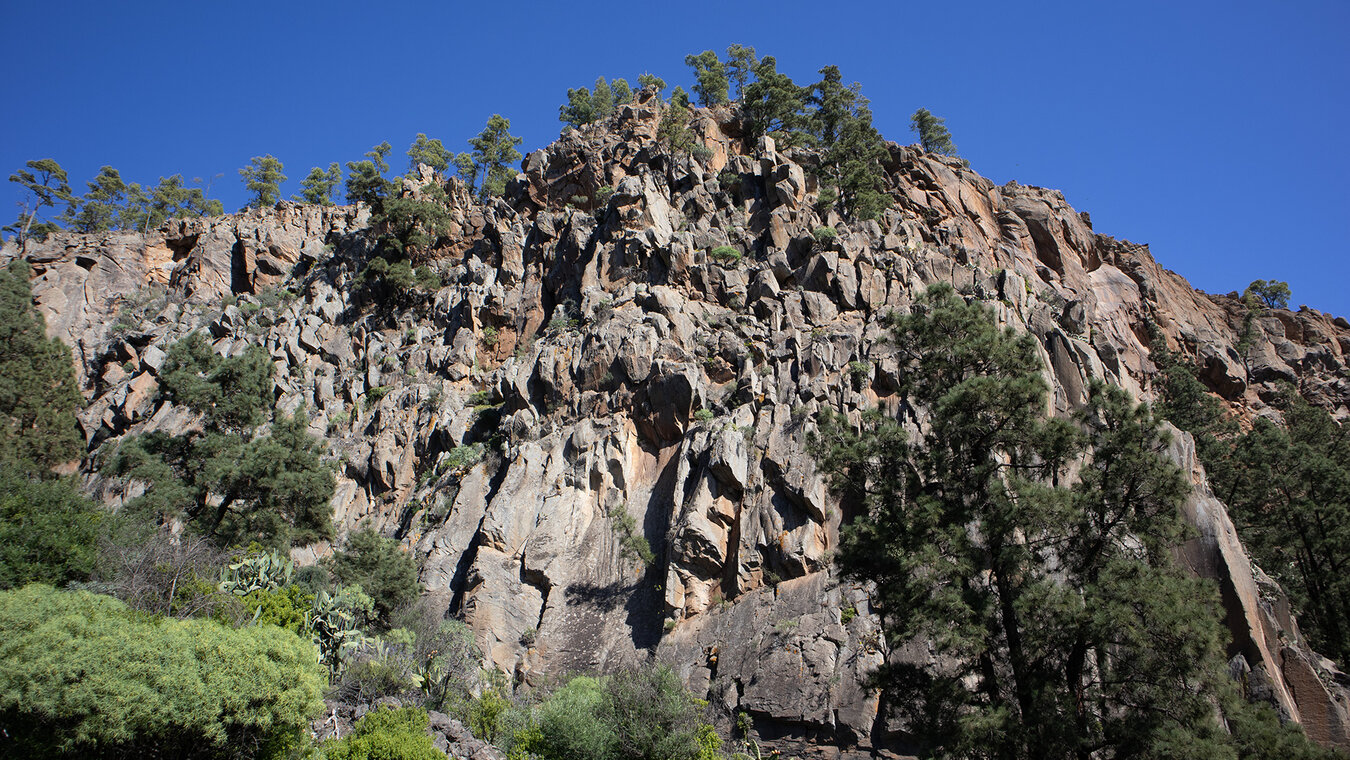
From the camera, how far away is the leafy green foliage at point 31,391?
33.5 m

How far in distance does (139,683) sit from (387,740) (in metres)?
5.60

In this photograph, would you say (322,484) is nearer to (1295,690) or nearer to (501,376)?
(501,376)

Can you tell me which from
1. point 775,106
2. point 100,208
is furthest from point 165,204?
point 775,106

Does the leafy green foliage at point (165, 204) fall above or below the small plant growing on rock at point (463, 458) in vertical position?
above

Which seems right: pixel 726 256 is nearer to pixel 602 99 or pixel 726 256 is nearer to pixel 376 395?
pixel 376 395

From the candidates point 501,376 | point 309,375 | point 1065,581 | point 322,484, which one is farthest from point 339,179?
point 1065,581

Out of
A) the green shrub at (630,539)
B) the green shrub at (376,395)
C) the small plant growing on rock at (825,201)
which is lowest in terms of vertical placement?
the green shrub at (630,539)

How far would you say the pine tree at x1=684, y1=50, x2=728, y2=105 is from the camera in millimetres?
61250

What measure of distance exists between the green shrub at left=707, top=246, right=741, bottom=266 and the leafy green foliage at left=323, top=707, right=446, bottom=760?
94.4 ft

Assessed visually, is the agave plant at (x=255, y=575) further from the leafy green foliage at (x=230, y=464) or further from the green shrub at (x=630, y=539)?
the green shrub at (x=630, y=539)

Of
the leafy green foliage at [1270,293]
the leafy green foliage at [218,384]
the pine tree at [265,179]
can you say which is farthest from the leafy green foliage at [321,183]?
the leafy green foliage at [1270,293]

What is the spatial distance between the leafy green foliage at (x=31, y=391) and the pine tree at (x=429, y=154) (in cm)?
3782

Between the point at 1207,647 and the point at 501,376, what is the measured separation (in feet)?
108

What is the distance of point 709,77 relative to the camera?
61.6m
